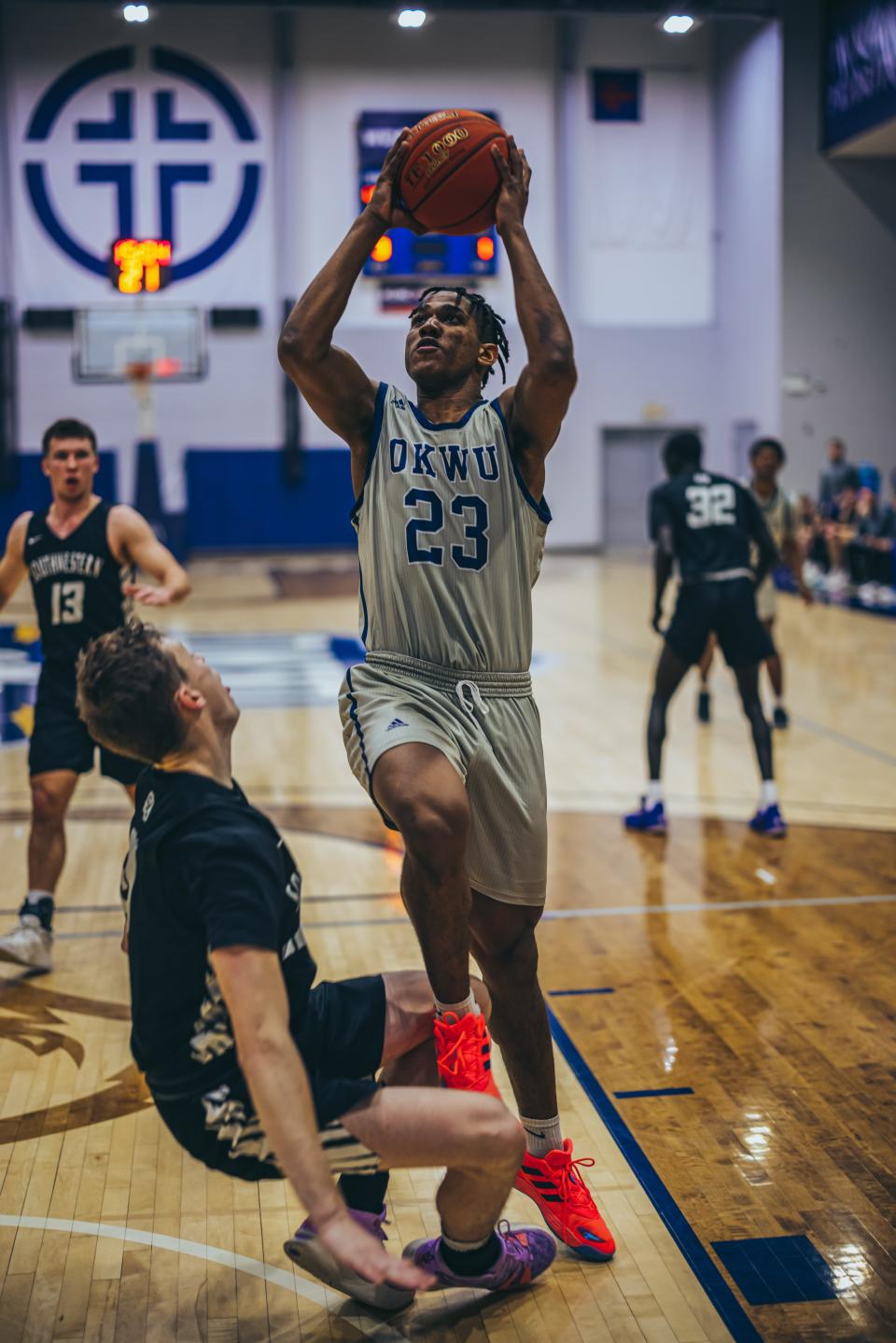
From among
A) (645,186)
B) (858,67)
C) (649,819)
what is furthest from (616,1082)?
(645,186)

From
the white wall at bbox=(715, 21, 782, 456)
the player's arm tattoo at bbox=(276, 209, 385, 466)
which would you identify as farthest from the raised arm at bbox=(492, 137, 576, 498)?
the white wall at bbox=(715, 21, 782, 456)

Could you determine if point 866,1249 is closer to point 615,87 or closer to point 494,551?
point 494,551

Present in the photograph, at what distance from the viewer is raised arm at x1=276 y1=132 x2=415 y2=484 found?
2947 mm

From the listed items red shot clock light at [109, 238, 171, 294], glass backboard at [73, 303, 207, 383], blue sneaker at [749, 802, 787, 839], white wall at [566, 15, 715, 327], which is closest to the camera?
blue sneaker at [749, 802, 787, 839]

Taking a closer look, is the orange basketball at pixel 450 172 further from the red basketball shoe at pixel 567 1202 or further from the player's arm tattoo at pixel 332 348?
the red basketball shoe at pixel 567 1202

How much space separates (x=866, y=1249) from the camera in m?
2.86

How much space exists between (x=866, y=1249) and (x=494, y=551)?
1.61m

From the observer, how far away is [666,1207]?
122 inches

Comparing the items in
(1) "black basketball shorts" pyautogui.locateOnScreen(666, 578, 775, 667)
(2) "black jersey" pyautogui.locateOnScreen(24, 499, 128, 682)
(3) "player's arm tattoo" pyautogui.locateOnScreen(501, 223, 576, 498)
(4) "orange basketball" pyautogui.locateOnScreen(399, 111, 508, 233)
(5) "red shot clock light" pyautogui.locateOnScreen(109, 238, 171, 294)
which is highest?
(5) "red shot clock light" pyautogui.locateOnScreen(109, 238, 171, 294)

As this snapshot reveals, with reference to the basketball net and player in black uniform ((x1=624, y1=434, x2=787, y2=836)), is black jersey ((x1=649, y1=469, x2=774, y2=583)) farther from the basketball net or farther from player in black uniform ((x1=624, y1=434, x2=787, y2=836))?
the basketball net

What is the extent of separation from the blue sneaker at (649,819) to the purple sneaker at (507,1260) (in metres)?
3.63

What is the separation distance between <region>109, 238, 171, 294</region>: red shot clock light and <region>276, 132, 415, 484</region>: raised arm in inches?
724

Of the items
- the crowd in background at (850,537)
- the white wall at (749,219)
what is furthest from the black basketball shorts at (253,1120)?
the white wall at (749,219)

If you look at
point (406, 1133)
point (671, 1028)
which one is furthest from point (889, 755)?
point (406, 1133)
